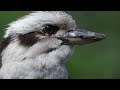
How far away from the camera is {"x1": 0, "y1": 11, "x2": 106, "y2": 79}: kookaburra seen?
673cm

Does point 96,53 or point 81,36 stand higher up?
point 81,36

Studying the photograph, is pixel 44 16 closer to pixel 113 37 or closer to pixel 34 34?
pixel 34 34

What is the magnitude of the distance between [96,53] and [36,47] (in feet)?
16.7

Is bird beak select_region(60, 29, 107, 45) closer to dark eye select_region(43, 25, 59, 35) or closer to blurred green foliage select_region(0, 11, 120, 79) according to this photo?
dark eye select_region(43, 25, 59, 35)

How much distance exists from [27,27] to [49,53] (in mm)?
310

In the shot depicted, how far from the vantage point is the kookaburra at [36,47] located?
673cm

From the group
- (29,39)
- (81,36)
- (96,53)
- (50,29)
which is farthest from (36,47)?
(96,53)

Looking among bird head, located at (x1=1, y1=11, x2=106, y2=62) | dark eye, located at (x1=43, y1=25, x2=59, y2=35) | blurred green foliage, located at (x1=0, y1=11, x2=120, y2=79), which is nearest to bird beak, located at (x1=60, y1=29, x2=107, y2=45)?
bird head, located at (x1=1, y1=11, x2=106, y2=62)

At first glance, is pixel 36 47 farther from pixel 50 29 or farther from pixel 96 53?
pixel 96 53

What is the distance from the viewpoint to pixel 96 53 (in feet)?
38.7

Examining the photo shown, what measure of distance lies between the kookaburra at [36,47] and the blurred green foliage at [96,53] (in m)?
4.04

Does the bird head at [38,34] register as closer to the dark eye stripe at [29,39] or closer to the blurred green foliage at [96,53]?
the dark eye stripe at [29,39]

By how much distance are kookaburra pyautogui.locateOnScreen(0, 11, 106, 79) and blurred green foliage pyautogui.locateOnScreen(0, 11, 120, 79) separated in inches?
159

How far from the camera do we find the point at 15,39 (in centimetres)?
681
